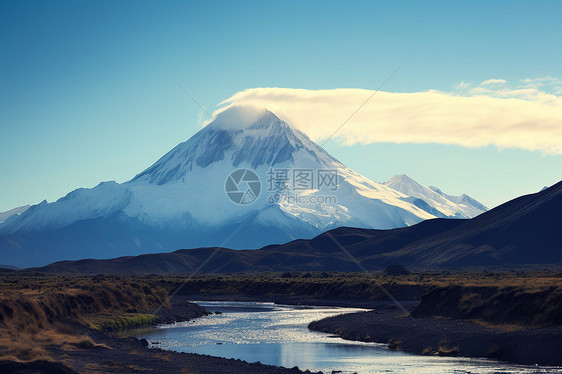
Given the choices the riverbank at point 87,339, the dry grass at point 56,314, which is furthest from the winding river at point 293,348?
the dry grass at point 56,314

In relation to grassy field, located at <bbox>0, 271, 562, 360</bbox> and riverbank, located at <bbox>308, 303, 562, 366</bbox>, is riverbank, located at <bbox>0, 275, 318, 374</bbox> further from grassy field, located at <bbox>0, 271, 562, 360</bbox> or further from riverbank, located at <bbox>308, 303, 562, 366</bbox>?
riverbank, located at <bbox>308, 303, 562, 366</bbox>

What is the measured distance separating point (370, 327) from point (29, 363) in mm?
39641

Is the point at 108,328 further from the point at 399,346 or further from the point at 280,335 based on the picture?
the point at 399,346

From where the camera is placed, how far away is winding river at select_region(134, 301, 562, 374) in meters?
48.1

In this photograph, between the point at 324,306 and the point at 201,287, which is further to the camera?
the point at 201,287

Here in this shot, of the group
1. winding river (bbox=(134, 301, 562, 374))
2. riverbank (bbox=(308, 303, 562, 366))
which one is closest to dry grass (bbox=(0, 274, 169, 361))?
winding river (bbox=(134, 301, 562, 374))

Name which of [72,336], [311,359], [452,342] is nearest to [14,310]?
[72,336]

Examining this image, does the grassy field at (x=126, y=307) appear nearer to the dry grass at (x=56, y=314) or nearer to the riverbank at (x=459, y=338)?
the dry grass at (x=56, y=314)

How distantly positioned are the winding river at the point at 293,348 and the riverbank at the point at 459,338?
175 centimetres

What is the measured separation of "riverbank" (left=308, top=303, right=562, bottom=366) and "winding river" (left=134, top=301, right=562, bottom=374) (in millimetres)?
1745

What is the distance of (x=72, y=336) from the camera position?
58.0 metres

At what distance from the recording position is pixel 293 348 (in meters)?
59.5

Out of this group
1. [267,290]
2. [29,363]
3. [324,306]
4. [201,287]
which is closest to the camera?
[29,363]

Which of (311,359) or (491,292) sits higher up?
(491,292)
